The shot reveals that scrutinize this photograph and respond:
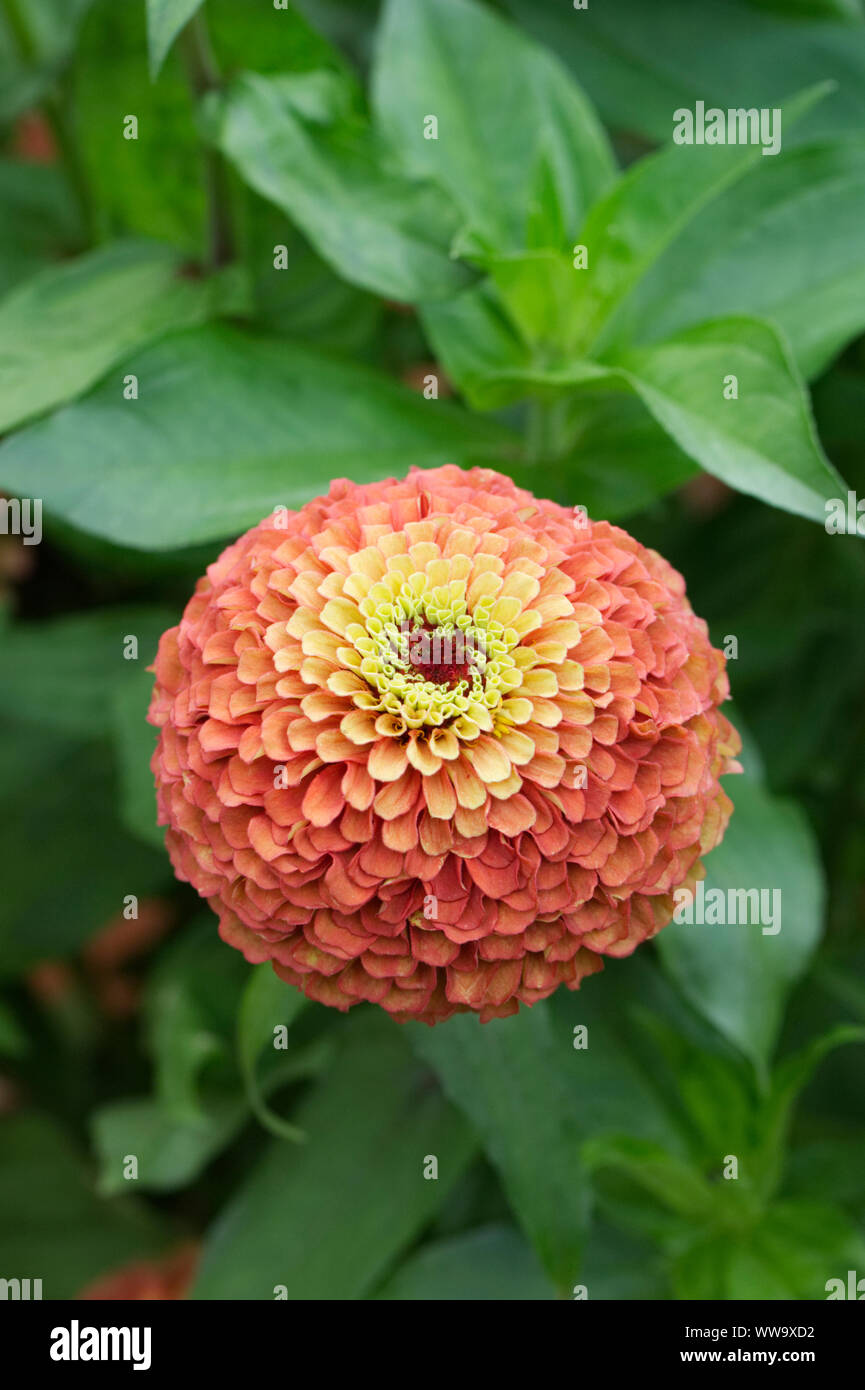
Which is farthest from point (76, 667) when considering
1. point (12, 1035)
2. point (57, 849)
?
point (12, 1035)

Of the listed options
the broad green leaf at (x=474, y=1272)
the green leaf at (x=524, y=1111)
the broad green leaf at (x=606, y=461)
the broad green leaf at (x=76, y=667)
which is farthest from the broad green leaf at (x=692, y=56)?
the broad green leaf at (x=474, y=1272)

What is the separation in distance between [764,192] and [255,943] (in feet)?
1.56

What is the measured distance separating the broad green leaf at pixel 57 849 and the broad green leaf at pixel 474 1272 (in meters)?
0.34

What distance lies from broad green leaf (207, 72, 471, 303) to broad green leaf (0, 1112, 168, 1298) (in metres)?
0.72

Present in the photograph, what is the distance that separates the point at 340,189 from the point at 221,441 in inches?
5.4

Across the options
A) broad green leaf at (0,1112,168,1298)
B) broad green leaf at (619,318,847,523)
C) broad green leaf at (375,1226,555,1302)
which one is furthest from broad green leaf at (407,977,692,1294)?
broad green leaf at (0,1112,168,1298)

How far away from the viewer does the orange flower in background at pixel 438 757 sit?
0.41m

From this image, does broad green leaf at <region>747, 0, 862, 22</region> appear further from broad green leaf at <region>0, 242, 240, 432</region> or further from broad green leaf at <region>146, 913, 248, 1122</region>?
broad green leaf at <region>146, 913, 248, 1122</region>

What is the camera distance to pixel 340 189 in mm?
613

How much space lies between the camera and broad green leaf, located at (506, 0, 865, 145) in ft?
2.50

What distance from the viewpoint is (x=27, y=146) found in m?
1.08

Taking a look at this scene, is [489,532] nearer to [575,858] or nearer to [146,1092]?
[575,858]

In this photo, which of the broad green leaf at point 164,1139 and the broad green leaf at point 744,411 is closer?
the broad green leaf at point 744,411

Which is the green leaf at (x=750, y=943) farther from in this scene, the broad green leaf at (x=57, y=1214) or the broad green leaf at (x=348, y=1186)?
the broad green leaf at (x=57, y=1214)
